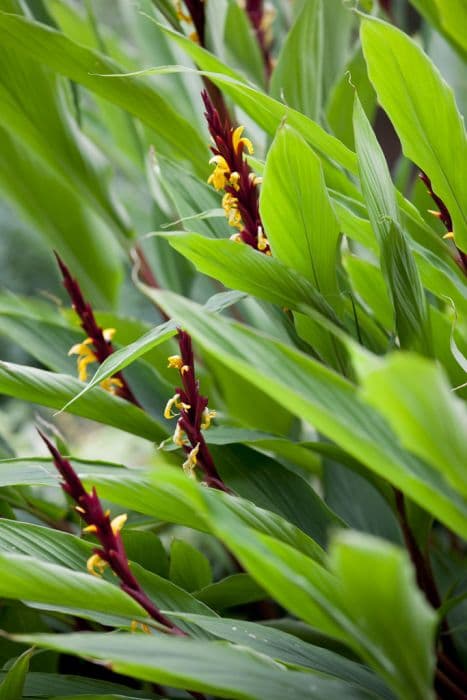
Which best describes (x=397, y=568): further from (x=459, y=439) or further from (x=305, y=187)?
(x=305, y=187)

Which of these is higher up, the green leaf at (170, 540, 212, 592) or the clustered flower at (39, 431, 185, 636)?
the clustered flower at (39, 431, 185, 636)

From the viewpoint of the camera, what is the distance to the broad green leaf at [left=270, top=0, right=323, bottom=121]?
691mm

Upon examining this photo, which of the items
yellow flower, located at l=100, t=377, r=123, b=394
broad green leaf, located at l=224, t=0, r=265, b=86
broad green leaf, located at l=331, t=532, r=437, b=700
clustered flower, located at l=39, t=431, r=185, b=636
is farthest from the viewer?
broad green leaf, located at l=224, t=0, r=265, b=86

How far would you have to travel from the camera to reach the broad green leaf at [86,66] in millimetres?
604

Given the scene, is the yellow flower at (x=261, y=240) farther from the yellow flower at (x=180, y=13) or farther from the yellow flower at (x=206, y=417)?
the yellow flower at (x=180, y=13)

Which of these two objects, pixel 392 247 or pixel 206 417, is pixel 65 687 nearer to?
pixel 206 417

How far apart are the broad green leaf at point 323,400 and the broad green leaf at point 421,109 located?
194 millimetres

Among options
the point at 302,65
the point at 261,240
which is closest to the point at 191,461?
the point at 261,240

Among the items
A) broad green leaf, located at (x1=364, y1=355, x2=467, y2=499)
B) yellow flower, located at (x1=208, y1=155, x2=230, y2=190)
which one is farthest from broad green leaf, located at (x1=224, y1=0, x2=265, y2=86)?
broad green leaf, located at (x1=364, y1=355, x2=467, y2=499)

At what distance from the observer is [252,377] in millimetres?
307

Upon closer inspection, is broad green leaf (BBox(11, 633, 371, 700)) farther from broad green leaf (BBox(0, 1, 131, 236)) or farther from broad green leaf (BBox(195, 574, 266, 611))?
broad green leaf (BBox(0, 1, 131, 236))

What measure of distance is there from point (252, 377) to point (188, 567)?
0.96 feet

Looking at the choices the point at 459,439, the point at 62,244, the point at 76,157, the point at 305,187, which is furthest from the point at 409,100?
the point at 62,244

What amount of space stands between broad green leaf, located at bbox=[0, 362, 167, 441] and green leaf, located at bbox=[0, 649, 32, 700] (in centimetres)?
16
